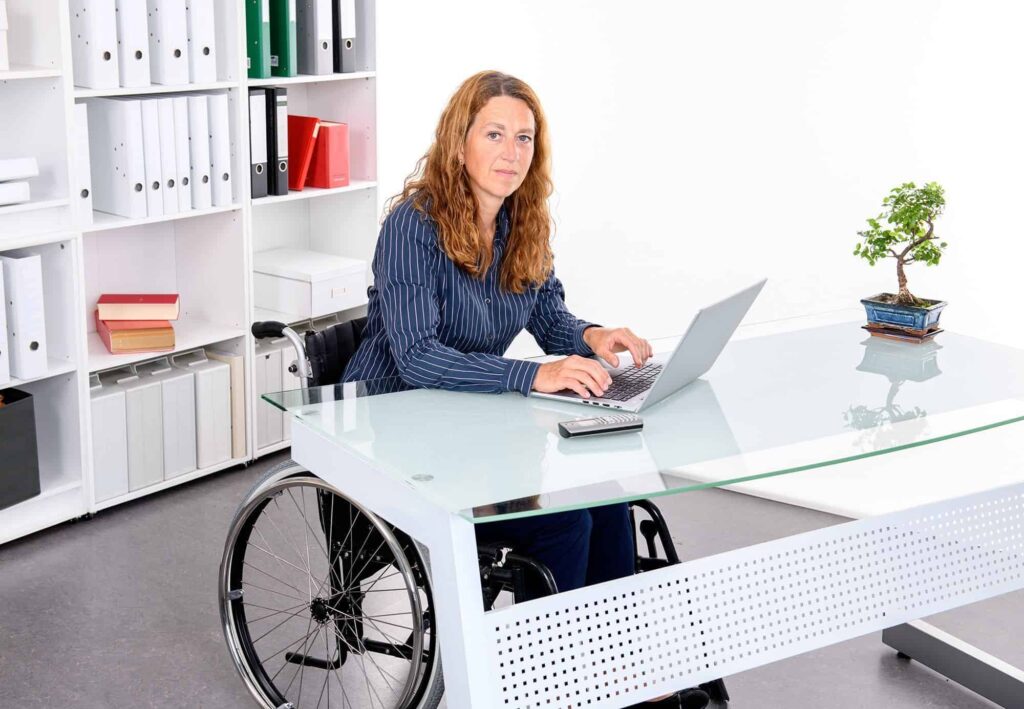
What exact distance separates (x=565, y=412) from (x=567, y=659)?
42cm

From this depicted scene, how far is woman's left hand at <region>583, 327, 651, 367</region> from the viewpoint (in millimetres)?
2418

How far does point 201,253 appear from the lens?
3.78m

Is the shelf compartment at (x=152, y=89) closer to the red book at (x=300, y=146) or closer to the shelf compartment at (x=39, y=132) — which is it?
the shelf compartment at (x=39, y=132)

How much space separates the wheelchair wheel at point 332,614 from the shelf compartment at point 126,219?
0.98m

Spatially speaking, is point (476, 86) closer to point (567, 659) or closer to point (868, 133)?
point (567, 659)

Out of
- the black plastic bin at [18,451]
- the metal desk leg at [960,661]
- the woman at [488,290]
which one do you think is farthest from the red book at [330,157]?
the metal desk leg at [960,661]

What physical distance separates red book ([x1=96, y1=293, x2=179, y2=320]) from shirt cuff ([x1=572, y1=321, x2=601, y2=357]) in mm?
1423

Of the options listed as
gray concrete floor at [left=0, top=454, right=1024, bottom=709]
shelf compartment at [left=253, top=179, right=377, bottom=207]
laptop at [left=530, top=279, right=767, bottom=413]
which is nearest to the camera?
laptop at [left=530, top=279, right=767, bottom=413]

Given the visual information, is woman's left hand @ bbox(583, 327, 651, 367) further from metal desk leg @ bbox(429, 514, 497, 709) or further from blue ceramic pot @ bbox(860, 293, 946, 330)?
metal desk leg @ bbox(429, 514, 497, 709)

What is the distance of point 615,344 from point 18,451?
5.33ft

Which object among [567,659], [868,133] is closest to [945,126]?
[868,133]

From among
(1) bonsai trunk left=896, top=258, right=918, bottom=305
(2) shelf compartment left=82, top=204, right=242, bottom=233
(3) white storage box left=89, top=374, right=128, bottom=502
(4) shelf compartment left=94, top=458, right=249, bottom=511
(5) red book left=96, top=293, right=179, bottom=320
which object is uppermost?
(2) shelf compartment left=82, top=204, right=242, bottom=233

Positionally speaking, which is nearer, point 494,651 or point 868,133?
point 494,651

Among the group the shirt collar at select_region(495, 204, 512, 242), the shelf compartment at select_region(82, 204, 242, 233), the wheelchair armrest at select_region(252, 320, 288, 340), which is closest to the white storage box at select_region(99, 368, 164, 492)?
the shelf compartment at select_region(82, 204, 242, 233)
